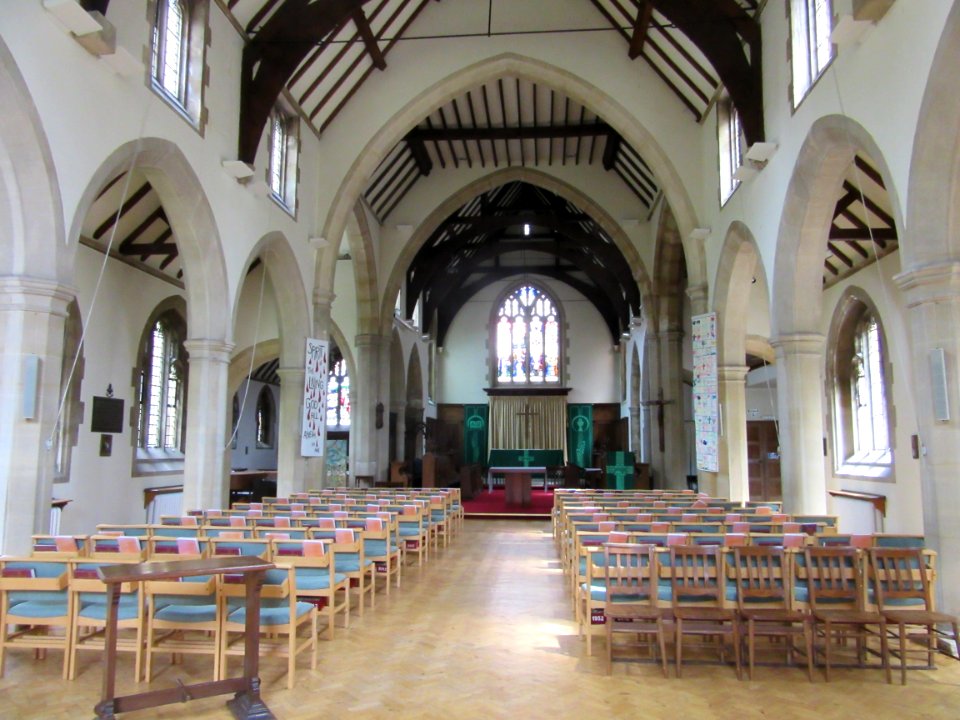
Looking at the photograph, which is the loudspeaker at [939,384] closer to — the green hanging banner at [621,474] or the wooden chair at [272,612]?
the wooden chair at [272,612]

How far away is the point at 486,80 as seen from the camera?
1252cm

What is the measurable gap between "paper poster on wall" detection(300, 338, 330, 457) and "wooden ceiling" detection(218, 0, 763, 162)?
11.5 feet

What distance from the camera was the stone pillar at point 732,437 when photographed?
11016 mm

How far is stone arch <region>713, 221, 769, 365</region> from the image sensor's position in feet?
35.6

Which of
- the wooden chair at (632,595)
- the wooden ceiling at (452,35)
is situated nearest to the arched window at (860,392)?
the wooden ceiling at (452,35)

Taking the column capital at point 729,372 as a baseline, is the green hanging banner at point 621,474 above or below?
below

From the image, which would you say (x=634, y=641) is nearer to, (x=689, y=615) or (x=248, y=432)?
(x=689, y=615)

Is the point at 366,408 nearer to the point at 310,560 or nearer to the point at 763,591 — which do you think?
the point at 310,560

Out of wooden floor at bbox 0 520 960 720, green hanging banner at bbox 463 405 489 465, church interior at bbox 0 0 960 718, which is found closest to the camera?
wooden floor at bbox 0 520 960 720

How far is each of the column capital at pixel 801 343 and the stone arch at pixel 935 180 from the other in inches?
130

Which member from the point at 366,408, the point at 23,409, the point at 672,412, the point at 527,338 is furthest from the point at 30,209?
the point at 527,338

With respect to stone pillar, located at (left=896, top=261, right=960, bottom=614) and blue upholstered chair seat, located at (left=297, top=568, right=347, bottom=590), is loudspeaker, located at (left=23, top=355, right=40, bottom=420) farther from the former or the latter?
stone pillar, located at (left=896, top=261, right=960, bottom=614)

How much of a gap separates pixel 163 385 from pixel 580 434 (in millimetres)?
15477

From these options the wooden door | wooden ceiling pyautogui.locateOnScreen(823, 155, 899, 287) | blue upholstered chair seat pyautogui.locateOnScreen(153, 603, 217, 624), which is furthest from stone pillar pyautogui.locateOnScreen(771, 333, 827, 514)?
the wooden door
